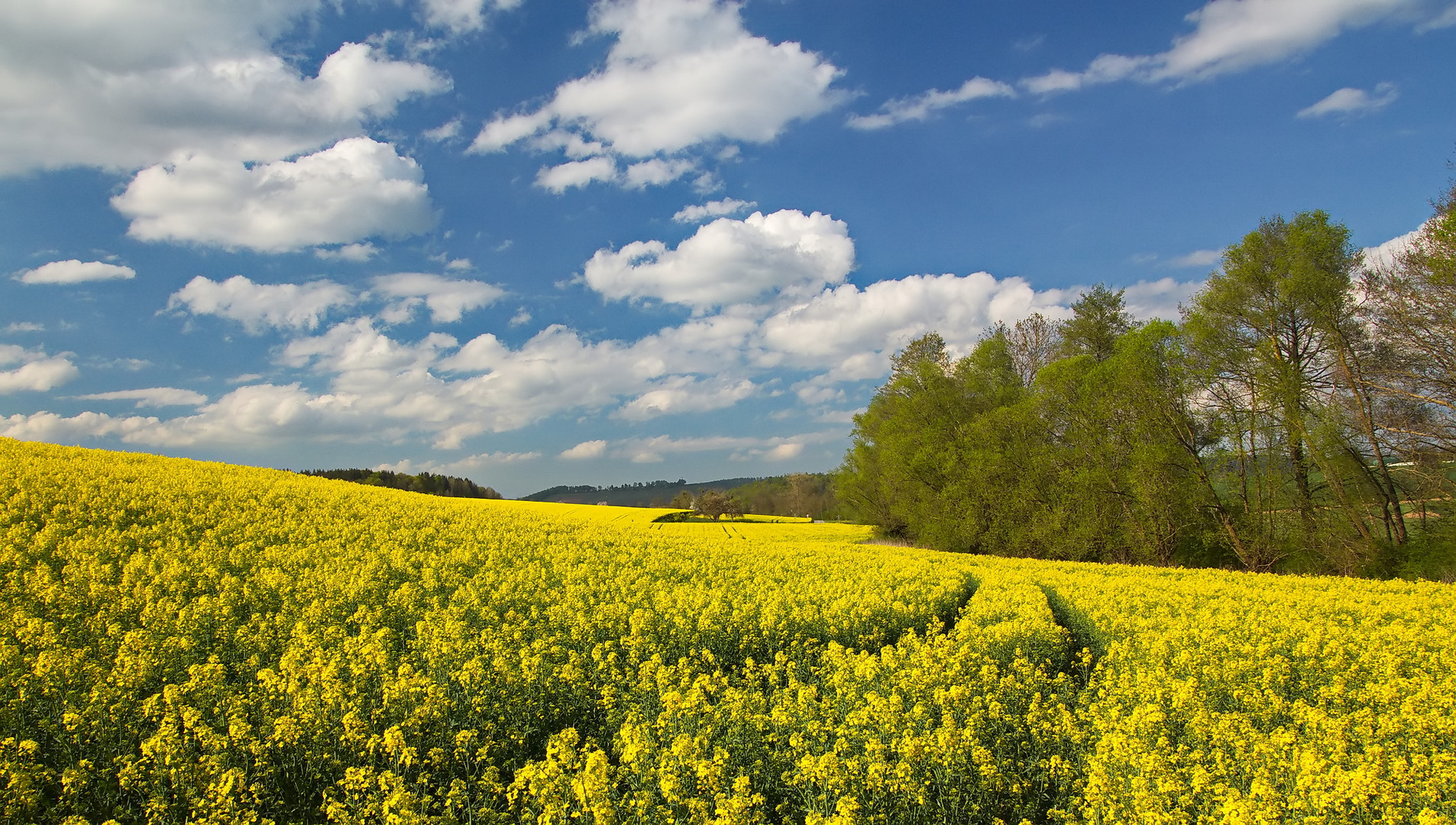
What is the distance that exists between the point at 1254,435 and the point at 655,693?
90.9ft

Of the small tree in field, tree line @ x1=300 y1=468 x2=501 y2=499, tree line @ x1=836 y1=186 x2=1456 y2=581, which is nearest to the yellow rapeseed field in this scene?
tree line @ x1=836 y1=186 x2=1456 y2=581

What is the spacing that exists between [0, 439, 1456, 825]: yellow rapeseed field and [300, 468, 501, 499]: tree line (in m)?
37.0

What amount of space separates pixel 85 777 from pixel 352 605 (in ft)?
21.8

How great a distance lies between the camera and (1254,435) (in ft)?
82.9

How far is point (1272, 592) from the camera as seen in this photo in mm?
14969

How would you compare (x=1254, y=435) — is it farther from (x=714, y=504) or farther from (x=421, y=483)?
(x=421, y=483)

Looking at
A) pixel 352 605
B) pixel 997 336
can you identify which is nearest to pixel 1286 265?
pixel 997 336

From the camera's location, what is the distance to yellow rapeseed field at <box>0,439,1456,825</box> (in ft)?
17.0

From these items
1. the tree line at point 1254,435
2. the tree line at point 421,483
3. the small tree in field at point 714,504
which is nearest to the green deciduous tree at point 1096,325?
the tree line at point 1254,435

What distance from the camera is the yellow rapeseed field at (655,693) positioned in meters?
5.18

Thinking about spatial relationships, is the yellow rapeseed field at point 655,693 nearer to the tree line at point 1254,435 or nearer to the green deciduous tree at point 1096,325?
the tree line at point 1254,435

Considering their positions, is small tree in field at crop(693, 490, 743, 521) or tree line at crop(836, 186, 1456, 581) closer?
tree line at crop(836, 186, 1456, 581)

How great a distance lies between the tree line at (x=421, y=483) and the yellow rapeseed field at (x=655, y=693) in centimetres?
3695

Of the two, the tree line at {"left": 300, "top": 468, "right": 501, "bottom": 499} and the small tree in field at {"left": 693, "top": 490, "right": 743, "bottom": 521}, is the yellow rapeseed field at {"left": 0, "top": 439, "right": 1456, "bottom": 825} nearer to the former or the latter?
the small tree in field at {"left": 693, "top": 490, "right": 743, "bottom": 521}
